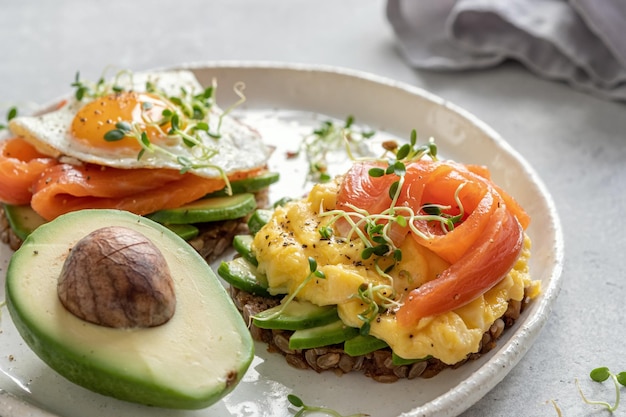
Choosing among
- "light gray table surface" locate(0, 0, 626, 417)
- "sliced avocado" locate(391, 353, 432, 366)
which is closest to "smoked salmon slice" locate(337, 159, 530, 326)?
"sliced avocado" locate(391, 353, 432, 366)

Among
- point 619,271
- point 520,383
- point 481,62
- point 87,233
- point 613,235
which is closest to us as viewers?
point 87,233

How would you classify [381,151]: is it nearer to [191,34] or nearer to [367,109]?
[367,109]

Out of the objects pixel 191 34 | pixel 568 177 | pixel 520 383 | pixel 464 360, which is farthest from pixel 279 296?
pixel 191 34

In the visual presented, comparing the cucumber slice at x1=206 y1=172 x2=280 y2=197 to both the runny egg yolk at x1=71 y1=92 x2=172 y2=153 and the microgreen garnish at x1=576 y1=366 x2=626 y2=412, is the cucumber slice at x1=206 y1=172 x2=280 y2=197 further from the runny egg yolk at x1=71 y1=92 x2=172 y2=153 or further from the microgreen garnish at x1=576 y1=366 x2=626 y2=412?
the microgreen garnish at x1=576 y1=366 x2=626 y2=412

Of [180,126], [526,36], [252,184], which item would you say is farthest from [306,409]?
[526,36]

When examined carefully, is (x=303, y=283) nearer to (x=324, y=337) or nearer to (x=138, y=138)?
(x=324, y=337)

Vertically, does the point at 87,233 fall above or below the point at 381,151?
above
